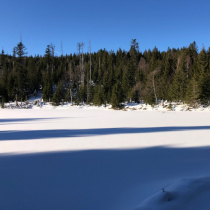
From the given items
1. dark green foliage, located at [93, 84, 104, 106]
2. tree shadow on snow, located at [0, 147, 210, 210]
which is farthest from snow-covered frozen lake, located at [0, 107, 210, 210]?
dark green foliage, located at [93, 84, 104, 106]

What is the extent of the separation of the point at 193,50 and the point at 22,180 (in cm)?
3891

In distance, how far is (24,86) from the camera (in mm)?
28984

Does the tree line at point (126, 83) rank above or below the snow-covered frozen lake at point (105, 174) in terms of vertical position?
above

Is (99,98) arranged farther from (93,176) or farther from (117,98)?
(93,176)

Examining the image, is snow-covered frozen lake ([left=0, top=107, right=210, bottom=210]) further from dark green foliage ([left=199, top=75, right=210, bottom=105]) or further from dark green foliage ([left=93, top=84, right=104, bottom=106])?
dark green foliage ([left=93, top=84, right=104, bottom=106])

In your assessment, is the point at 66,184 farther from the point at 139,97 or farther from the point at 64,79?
the point at 64,79

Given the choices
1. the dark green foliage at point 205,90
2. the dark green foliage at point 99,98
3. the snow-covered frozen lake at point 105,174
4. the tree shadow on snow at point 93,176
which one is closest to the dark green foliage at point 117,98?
the dark green foliage at point 99,98

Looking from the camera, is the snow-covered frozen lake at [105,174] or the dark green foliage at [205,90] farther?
the dark green foliage at [205,90]

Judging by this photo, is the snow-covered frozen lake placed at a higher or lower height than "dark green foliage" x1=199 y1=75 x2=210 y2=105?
lower

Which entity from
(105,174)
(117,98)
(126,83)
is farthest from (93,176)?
(126,83)

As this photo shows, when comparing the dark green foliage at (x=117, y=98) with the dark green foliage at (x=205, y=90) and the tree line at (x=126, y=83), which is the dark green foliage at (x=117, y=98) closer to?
the tree line at (x=126, y=83)

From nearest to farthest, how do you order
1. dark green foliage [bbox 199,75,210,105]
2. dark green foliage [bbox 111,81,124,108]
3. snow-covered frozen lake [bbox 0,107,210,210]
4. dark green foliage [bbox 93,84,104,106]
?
snow-covered frozen lake [bbox 0,107,210,210] < dark green foliage [bbox 199,75,210,105] < dark green foliage [bbox 111,81,124,108] < dark green foliage [bbox 93,84,104,106]

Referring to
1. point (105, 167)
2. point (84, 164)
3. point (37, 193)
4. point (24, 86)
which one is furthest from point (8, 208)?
point (24, 86)

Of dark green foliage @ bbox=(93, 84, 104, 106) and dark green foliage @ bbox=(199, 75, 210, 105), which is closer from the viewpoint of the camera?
dark green foliage @ bbox=(199, 75, 210, 105)
